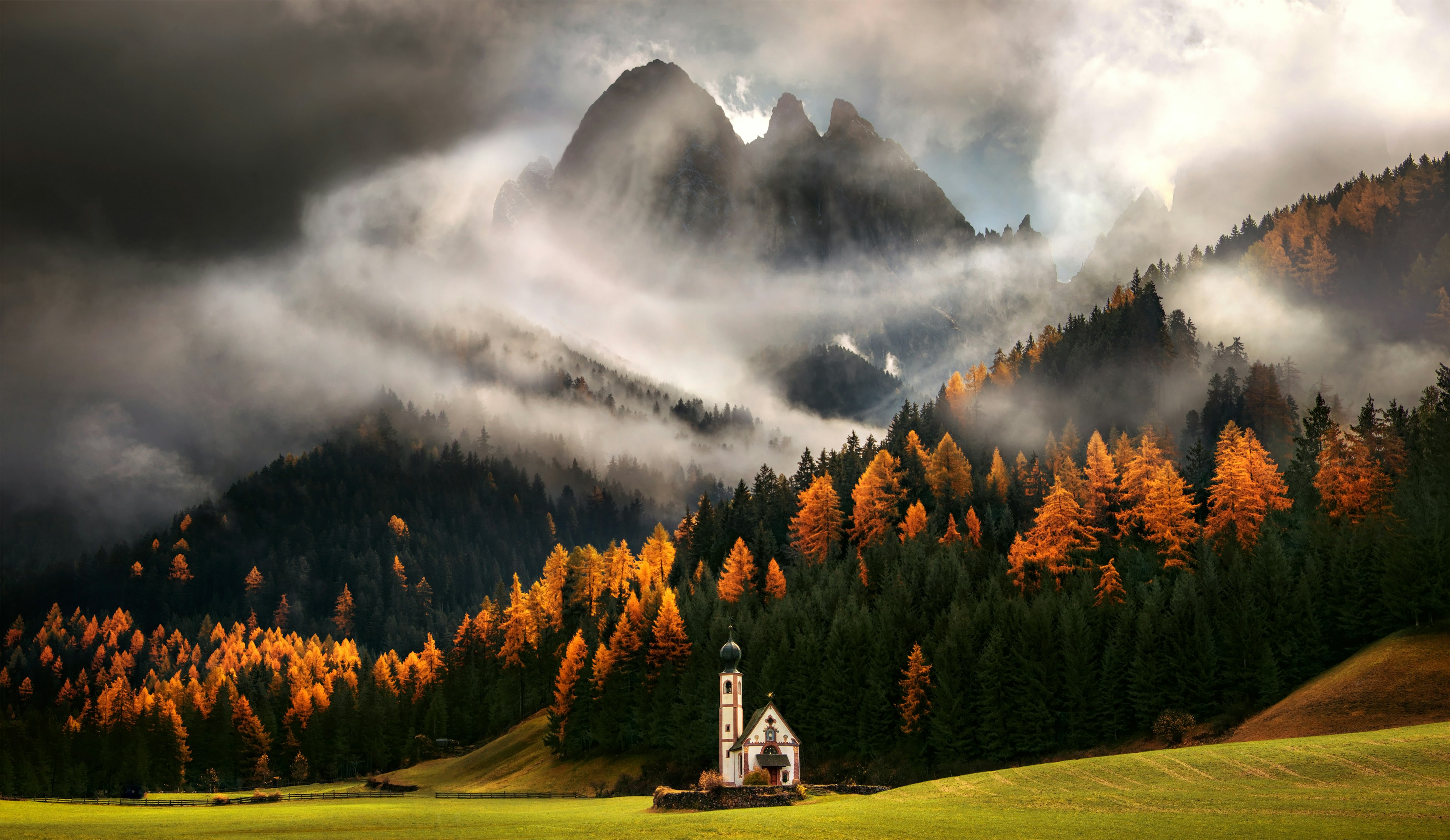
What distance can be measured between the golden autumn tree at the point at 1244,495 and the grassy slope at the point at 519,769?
208ft

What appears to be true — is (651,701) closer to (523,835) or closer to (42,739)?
(523,835)

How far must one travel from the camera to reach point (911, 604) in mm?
98625

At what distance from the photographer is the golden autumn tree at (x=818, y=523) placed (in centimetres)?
13200

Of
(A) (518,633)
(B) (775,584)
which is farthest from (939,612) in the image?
(A) (518,633)

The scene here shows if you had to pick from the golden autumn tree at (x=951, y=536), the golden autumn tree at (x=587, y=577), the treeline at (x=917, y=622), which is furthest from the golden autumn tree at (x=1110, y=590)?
the golden autumn tree at (x=587, y=577)

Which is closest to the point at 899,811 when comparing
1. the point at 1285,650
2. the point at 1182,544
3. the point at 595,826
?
the point at 595,826

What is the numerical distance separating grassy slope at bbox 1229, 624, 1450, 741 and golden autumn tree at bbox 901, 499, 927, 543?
180 ft

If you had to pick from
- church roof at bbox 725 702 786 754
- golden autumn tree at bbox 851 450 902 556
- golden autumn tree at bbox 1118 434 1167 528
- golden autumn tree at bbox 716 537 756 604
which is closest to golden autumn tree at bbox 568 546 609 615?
golden autumn tree at bbox 716 537 756 604

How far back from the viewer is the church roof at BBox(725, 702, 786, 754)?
81.5 metres

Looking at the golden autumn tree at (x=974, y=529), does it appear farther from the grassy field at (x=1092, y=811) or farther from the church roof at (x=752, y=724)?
the grassy field at (x=1092, y=811)

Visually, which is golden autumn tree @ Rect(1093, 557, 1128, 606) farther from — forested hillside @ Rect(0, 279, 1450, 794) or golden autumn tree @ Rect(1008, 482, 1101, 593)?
golden autumn tree @ Rect(1008, 482, 1101, 593)

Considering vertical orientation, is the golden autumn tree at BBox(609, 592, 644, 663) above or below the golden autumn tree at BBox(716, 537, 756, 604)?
below

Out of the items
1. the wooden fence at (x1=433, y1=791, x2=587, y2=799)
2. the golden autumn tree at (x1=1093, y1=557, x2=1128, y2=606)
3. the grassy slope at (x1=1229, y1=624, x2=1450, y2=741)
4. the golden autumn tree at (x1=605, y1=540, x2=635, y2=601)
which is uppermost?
the golden autumn tree at (x1=605, y1=540, x2=635, y2=601)

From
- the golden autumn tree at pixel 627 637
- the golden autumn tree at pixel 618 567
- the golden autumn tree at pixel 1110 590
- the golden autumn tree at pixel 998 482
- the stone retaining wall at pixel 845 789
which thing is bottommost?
the stone retaining wall at pixel 845 789
